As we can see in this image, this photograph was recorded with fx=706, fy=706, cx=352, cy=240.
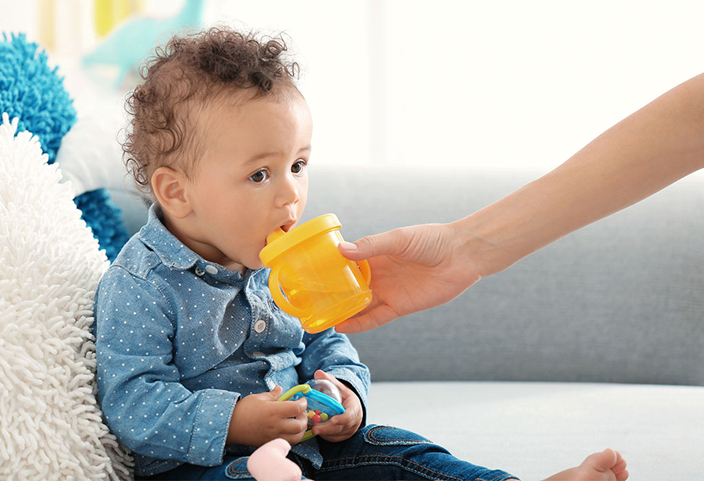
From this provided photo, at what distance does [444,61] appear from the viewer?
9.36 feet

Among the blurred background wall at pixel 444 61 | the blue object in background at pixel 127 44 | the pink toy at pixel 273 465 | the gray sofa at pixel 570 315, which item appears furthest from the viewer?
the blue object in background at pixel 127 44

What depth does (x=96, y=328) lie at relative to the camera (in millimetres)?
958

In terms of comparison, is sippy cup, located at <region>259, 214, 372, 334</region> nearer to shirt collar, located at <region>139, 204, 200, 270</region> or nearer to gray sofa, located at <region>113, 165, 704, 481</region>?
shirt collar, located at <region>139, 204, 200, 270</region>

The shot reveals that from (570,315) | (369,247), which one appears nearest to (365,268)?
(369,247)

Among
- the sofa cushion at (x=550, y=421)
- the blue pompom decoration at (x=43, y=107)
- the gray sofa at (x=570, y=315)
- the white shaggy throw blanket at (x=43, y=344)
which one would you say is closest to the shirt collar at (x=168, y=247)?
the white shaggy throw blanket at (x=43, y=344)

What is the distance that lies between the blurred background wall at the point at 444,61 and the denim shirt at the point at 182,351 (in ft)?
5.46

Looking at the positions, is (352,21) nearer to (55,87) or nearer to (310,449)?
(55,87)

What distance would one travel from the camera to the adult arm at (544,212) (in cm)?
95

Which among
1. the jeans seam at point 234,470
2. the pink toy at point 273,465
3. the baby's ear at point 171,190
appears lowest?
the jeans seam at point 234,470

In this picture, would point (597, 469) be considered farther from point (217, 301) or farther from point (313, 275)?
point (217, 301)

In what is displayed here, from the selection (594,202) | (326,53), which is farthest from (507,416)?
(326,53)

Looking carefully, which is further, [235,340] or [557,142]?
[557,142]

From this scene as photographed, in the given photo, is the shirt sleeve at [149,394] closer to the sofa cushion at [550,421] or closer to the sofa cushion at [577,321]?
the sofa cushion at [550,421]

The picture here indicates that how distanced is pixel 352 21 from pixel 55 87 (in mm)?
1843
